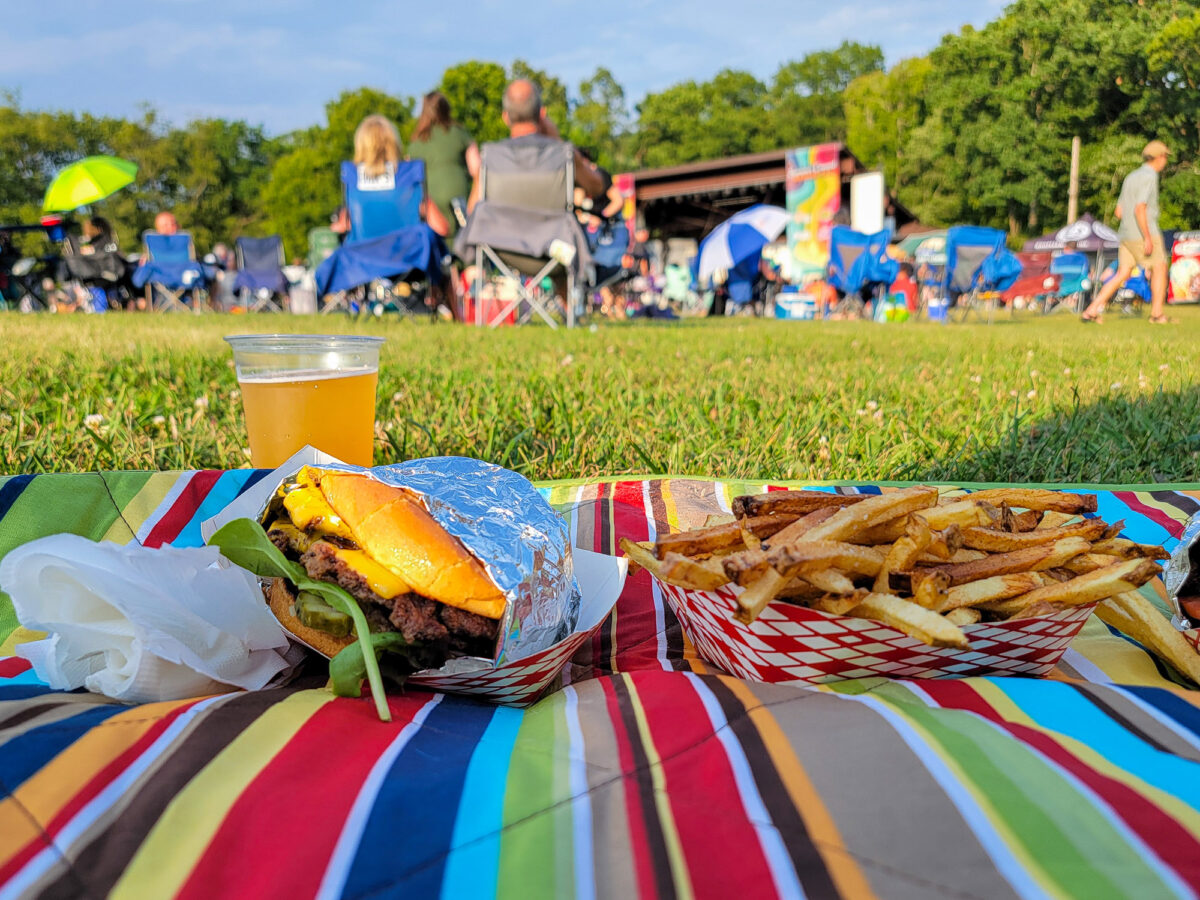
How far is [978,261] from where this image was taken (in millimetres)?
16422

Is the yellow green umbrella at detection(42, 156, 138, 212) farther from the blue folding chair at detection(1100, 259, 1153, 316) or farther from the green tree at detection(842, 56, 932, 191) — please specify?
the green tree at detection(842, 56, 932, 191)

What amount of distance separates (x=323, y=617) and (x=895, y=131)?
55.2 m

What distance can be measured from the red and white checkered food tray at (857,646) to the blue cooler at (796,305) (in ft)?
53.2

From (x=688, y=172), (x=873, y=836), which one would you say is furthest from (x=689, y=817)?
(x=688, y=172)

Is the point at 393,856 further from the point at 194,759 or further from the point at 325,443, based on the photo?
the point at 325,443

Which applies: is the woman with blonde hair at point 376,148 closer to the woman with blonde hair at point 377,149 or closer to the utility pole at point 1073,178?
the woman with blonde hair at point 377,149

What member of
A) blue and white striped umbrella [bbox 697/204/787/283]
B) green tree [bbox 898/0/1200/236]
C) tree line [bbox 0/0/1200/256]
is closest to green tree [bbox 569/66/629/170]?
tree line [bbox 0/0/1200/256]

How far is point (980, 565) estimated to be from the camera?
44.8 inches

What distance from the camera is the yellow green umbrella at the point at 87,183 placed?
34.1ft

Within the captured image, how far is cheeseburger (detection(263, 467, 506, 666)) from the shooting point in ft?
3.51

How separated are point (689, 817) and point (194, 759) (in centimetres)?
54

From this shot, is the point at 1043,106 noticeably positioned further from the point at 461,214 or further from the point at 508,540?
the point at 508,540

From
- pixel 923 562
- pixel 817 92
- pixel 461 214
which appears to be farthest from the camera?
pixel 817 92

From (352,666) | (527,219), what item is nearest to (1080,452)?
(352,666)
